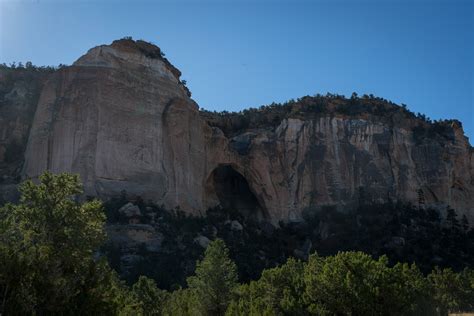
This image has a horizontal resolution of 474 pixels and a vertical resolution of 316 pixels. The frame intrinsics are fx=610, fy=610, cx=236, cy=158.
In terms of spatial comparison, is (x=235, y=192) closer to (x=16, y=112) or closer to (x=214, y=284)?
(x=16, y=112)

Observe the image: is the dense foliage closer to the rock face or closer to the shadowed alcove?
the rock face

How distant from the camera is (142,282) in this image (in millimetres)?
34500

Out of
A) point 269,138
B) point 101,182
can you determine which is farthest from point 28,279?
Answer: point 269,138

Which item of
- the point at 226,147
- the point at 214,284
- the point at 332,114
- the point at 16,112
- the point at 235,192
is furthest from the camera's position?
the point at 332,114

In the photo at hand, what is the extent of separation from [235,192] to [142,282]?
4314 cm

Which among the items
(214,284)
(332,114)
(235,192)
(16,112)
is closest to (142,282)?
(214,284)

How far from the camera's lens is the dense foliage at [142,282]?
17.5m

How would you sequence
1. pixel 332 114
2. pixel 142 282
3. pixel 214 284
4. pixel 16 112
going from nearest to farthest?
pixel 142 282 → pixel 214 284 → pixel 16 112 → pixel 332 114

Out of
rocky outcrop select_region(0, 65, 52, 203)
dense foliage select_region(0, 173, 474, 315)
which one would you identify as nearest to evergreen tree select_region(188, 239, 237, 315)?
dense foliage select_region(0, 173, 474, 315)

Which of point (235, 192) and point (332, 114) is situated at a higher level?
point (332, 114)

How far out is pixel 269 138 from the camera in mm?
76875

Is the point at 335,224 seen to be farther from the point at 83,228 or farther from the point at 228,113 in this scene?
the point at 83,228

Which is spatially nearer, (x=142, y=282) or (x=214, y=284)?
(x=142, y=282)

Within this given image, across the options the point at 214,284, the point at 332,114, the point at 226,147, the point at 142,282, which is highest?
the point at 332,114
